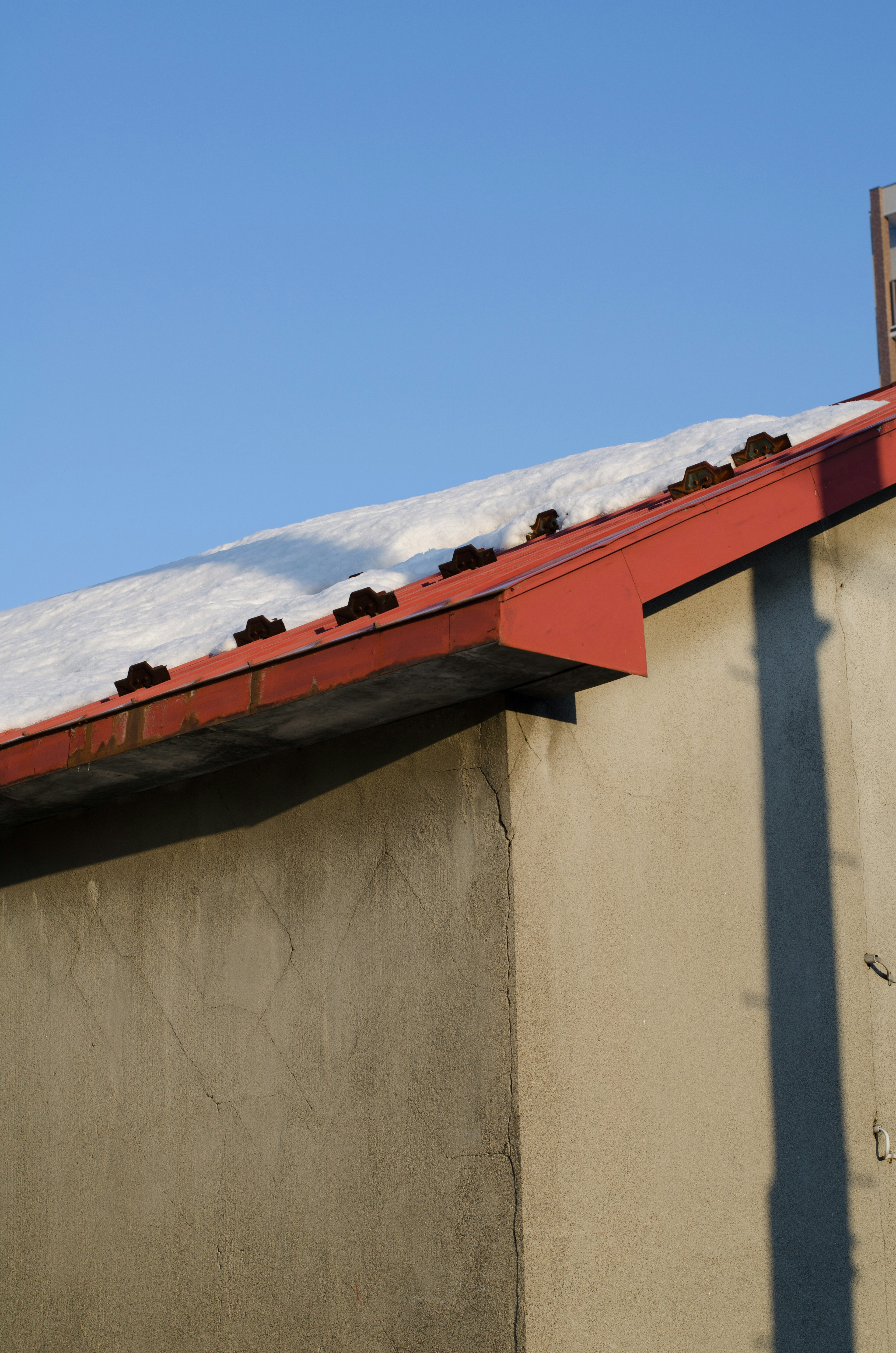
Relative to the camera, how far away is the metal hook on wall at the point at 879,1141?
432 cm

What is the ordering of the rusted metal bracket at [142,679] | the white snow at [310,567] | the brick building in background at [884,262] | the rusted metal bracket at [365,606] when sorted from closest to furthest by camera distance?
the rusted metal bracket at [365,606]
the rusted metal bracket at [142,679]
the white snow at [310,567]
the brick building in background at [884,262]

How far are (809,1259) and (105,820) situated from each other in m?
2.92

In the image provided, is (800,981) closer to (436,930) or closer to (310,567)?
(436,930)

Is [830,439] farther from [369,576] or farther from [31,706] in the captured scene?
[31,706]

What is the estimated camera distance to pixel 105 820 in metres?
4.88

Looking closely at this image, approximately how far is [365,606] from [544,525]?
163 cm

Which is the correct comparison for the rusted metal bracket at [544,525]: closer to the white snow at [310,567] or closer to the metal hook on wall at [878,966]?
the white snow at [310,567]

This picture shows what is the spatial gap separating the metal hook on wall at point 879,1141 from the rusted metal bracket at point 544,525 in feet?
8.54

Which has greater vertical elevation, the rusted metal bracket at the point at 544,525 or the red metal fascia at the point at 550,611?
the rusted metal bracket at the point at 544,525

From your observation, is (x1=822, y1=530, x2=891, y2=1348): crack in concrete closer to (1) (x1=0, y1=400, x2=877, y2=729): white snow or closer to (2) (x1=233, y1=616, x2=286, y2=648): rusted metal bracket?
(1) (x1=0, y1=400, x2=877, y2=729): white snow

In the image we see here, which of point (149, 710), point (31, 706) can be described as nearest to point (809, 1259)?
point (149, 710)

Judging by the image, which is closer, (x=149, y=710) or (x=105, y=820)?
(x=149, y=710)

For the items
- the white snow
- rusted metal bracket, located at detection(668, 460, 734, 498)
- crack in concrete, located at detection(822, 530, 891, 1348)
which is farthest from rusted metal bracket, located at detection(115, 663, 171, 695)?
crack in concrete, located at detection(822, 530, 891, 1348)

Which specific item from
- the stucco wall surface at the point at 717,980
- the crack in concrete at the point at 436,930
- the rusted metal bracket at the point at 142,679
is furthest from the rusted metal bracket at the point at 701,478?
the rusted metal bracket at the point at 142,679
